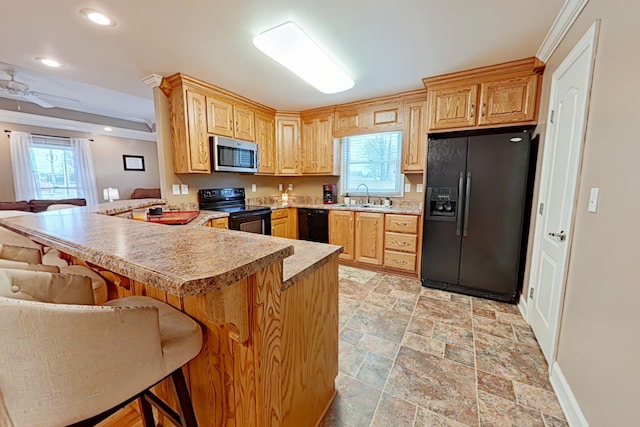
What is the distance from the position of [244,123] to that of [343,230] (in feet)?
6.86

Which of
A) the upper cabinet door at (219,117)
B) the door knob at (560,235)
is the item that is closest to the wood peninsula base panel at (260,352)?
the door knob at (560,235)

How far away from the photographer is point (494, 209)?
8.81ft

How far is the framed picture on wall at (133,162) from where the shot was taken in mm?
6410

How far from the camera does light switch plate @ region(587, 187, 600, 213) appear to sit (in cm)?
136

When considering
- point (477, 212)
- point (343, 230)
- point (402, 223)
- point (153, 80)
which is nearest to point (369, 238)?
point (343, 230)

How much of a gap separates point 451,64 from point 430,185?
123cm

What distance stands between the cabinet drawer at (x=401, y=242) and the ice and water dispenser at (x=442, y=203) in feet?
1.39

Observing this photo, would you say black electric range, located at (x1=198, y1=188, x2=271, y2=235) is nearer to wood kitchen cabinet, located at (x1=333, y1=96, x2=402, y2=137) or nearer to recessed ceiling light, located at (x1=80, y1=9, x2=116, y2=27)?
wood kitchen cabinet, located at (x1=333, y1=96, x2=402, y2=137)

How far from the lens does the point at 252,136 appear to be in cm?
382

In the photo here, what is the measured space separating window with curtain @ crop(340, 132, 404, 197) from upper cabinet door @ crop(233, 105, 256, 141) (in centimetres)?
149

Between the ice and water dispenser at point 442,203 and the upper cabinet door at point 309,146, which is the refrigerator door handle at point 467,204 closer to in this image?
the ice and water dispenser at point 442,203

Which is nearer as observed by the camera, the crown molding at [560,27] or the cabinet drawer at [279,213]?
the crown molding at [560,27]

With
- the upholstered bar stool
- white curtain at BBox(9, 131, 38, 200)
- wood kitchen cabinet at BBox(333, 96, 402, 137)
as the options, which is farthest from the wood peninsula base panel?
white curtain at BBox(9, 131, 38, 200)

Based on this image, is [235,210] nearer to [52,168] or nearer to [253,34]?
[253,34]
